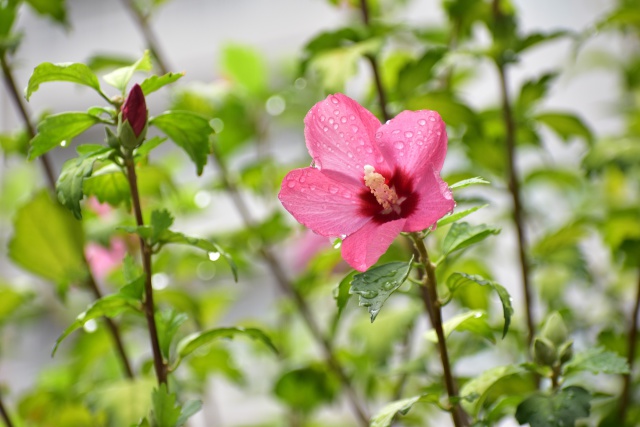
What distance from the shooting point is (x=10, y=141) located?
0.73m

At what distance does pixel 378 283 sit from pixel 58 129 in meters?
0.20

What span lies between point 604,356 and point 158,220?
0.28m

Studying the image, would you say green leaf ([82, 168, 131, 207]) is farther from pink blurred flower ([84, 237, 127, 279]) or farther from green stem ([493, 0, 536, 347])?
pink blurred flower ([84, 237, 127, 279])

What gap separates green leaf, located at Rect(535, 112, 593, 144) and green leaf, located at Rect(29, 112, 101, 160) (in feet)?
1.52

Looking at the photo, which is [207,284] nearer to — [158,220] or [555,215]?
[555,215]

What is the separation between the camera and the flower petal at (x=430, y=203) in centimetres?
36

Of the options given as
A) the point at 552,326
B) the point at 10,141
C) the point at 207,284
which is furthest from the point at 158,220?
the point at 207,284

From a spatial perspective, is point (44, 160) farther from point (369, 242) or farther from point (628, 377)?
point (628, 377)

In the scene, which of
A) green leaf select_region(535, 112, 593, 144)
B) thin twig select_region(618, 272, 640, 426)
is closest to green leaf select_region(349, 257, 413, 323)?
thin twig select_region(618, 272, 640, 426)

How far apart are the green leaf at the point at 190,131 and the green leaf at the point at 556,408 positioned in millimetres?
237

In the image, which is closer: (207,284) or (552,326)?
(552,326)

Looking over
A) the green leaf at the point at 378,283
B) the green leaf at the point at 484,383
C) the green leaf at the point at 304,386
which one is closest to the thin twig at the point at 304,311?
the green leaf at the point at 304,386

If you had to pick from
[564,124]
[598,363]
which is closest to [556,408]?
[598,363]

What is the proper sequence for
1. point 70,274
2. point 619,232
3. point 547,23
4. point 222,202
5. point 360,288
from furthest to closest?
point 222,202 < point 547,23 < point 619,232 < point 70,274 < point 360,288
